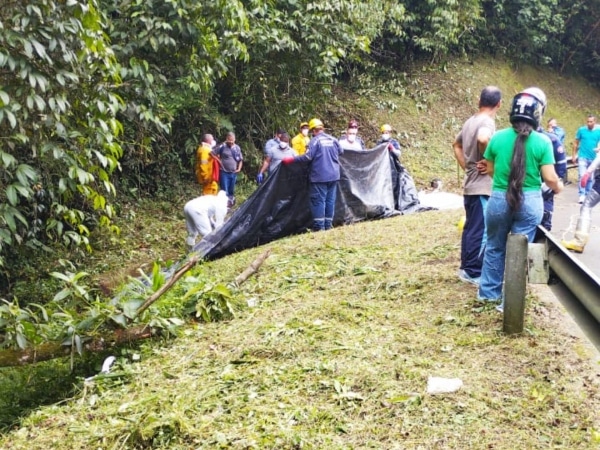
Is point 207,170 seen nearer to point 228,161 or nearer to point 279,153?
point 228,161

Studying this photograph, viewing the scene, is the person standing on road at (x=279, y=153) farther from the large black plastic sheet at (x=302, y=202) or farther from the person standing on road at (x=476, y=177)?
the person standing on road at (x=476, y=177)

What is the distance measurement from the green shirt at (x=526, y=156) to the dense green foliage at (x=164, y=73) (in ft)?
10.7

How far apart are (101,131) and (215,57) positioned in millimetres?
3320

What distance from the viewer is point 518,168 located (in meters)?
4.21

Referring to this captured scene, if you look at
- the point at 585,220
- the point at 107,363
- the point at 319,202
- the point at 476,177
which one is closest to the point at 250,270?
the point at 107,363

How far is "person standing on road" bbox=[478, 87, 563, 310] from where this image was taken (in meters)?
4.22

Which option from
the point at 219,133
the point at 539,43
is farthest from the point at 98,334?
the point at 539,43

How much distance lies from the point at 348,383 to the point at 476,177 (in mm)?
2439

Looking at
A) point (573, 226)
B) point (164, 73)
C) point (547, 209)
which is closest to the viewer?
point (547, 209)

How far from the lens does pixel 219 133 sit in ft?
47.5

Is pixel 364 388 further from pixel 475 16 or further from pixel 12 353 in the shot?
pixel 475 16

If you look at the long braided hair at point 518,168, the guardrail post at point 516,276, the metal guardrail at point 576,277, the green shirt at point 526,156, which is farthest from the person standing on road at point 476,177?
the guardrail post at point 516,276

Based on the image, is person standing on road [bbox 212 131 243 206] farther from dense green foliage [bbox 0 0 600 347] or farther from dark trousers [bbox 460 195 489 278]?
dark trousers [bbox 460 195 489 278]

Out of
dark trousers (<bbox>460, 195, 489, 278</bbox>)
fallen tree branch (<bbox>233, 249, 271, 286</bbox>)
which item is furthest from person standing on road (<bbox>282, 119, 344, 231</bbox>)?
dark trousers (<bbox>460, 195, 489, 278</bbox>)
